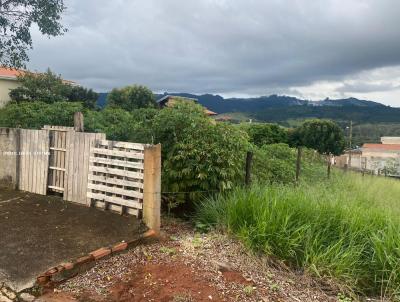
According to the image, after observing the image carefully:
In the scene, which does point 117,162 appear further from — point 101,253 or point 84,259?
point 84,259

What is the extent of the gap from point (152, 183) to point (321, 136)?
1796 inches

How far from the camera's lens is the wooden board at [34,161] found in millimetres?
7008

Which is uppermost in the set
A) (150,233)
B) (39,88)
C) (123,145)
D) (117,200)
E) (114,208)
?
(39,88)

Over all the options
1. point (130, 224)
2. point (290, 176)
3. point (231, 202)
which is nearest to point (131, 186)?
point (130, 224)

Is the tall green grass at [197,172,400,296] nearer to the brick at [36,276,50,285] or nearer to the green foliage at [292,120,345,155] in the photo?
the brick at [36,276,50,285]

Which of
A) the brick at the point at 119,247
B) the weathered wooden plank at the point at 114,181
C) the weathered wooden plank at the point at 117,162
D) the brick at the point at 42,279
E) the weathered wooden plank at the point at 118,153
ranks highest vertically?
the weathered wooden plank at the point at 118,153

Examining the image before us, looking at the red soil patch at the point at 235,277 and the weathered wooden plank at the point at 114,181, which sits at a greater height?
the weathered wooden plank at the point at 114,181

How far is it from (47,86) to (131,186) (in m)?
30.1

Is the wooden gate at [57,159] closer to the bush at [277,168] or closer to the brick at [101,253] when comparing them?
the brick at [101,253]

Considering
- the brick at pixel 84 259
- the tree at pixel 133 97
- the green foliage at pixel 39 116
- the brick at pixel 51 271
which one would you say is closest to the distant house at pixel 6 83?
the tree at pixel 133 97

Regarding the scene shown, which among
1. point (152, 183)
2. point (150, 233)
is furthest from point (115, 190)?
point (150, 233)

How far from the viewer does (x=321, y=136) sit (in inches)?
1898

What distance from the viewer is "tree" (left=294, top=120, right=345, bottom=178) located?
47094 millimetres

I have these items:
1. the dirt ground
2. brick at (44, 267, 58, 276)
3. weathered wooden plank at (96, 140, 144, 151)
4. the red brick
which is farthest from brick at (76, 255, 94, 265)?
weathered wooden plank at (96, 140, 144, 151)
